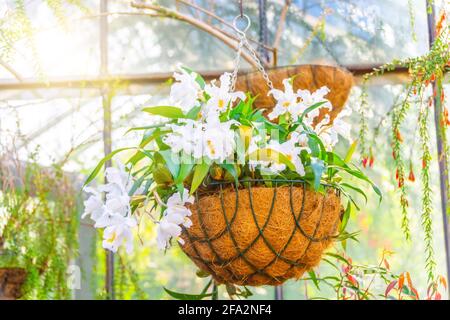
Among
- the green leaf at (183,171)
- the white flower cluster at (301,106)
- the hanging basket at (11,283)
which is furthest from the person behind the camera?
the hanging basket at (11,283)

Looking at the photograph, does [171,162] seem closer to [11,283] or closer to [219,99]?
[219,99]

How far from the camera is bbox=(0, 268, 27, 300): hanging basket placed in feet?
9.35

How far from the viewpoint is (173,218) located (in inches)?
59.2

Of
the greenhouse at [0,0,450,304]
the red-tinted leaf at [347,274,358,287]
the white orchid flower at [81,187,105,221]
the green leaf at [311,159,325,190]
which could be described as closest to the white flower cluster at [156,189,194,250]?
the white orchid flower at [81,187,105,221]

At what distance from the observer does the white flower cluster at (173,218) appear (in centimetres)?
150

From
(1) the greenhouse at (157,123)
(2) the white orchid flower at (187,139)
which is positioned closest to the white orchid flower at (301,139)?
(2) the white orchid flower at (187,139)

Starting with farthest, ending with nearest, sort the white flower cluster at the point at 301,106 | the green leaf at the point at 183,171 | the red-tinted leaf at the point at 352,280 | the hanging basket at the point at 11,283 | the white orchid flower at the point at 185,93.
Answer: the hanging basket at the point at 11,283 → the red-tinted leaf at the point at 352,280 → the white flower cluster at the point at 301,106 → the white orchid flower at the point at 185,93 → the green leaf at the point at 183,171

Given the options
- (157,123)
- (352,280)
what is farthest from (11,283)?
(352,280)

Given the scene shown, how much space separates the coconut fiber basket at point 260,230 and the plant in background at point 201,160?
0.07 ft

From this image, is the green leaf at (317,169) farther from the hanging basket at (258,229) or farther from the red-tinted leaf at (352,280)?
the red-tinted leaf at (352,280)

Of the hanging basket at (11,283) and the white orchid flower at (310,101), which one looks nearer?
the white orchid flower at (310,101)

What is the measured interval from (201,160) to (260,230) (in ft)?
0.66

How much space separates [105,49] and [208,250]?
6.64 ft
